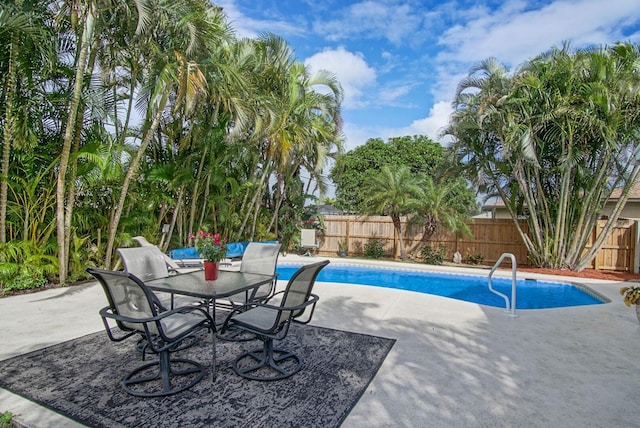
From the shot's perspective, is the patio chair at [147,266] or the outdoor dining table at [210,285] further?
the patio chair at [147,266]

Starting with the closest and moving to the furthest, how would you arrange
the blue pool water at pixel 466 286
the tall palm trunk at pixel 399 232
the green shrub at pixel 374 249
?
the blue pool water at pixel 466 286 < the tall palm trunk at pixel 399 232 < the green shrub at pixel 374 249

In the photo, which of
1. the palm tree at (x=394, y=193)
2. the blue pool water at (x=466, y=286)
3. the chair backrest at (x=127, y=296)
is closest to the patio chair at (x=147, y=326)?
the chair backrest at (x=127, y=296)

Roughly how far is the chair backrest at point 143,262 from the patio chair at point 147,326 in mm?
1278

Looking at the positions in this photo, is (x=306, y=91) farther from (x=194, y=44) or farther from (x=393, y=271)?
(x=393, y=271)

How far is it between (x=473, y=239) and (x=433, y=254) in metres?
Result: 1.54

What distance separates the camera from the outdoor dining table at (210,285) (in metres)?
3.18

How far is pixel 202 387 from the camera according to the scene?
2760mm

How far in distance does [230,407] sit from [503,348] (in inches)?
114

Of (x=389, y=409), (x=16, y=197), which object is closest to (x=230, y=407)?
(x=389, y=409)

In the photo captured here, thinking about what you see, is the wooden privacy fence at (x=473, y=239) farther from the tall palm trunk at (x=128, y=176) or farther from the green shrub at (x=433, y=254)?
the tall palm trunk at (x=128, y=176)

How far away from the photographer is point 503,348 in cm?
376

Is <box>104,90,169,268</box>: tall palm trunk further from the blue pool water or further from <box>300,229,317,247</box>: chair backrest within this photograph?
<box>300,229,317,247</box>: chair backrest

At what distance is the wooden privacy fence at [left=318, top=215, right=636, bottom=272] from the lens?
34.2 ft

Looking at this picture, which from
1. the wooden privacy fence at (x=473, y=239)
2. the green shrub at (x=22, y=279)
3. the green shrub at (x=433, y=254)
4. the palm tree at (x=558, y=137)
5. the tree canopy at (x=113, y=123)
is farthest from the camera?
the green shrub at (x=433, y=254)
